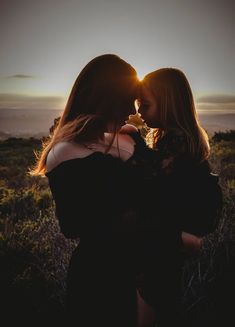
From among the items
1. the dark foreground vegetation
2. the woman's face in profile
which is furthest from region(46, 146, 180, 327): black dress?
the dark foreground vegetation

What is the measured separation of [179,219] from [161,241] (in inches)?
6.6

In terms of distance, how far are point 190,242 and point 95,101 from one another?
91 centimetres

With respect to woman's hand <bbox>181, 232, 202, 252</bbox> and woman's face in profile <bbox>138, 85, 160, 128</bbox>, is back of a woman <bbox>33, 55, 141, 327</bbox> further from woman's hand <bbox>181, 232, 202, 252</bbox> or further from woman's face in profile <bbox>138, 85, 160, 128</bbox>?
woman's hand <bbox>181, 232, 202, 252</bbox>

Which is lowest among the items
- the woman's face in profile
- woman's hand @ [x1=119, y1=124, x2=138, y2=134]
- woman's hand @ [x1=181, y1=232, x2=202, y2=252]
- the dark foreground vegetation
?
the dark foreground vegetation

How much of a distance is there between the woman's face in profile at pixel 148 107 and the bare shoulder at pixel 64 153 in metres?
0.58

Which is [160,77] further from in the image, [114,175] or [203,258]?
[203,258]

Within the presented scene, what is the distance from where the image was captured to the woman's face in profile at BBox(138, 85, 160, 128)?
207 cm

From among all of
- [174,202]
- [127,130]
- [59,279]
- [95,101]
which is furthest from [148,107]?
[59,279]

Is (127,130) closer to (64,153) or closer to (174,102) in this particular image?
(174,102)

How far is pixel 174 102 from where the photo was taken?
2.01 meters

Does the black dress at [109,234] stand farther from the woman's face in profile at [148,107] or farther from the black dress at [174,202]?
the woman's face in profile at [148,107]

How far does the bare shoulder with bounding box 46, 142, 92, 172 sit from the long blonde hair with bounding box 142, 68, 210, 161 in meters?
0.60

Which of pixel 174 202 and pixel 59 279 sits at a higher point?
pixel 174 202

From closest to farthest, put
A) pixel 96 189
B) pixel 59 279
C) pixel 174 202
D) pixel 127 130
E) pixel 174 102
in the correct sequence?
pixel 96 189
pixel 174 202
pixel 174 102
pixel 127 130
pixel 59 279
